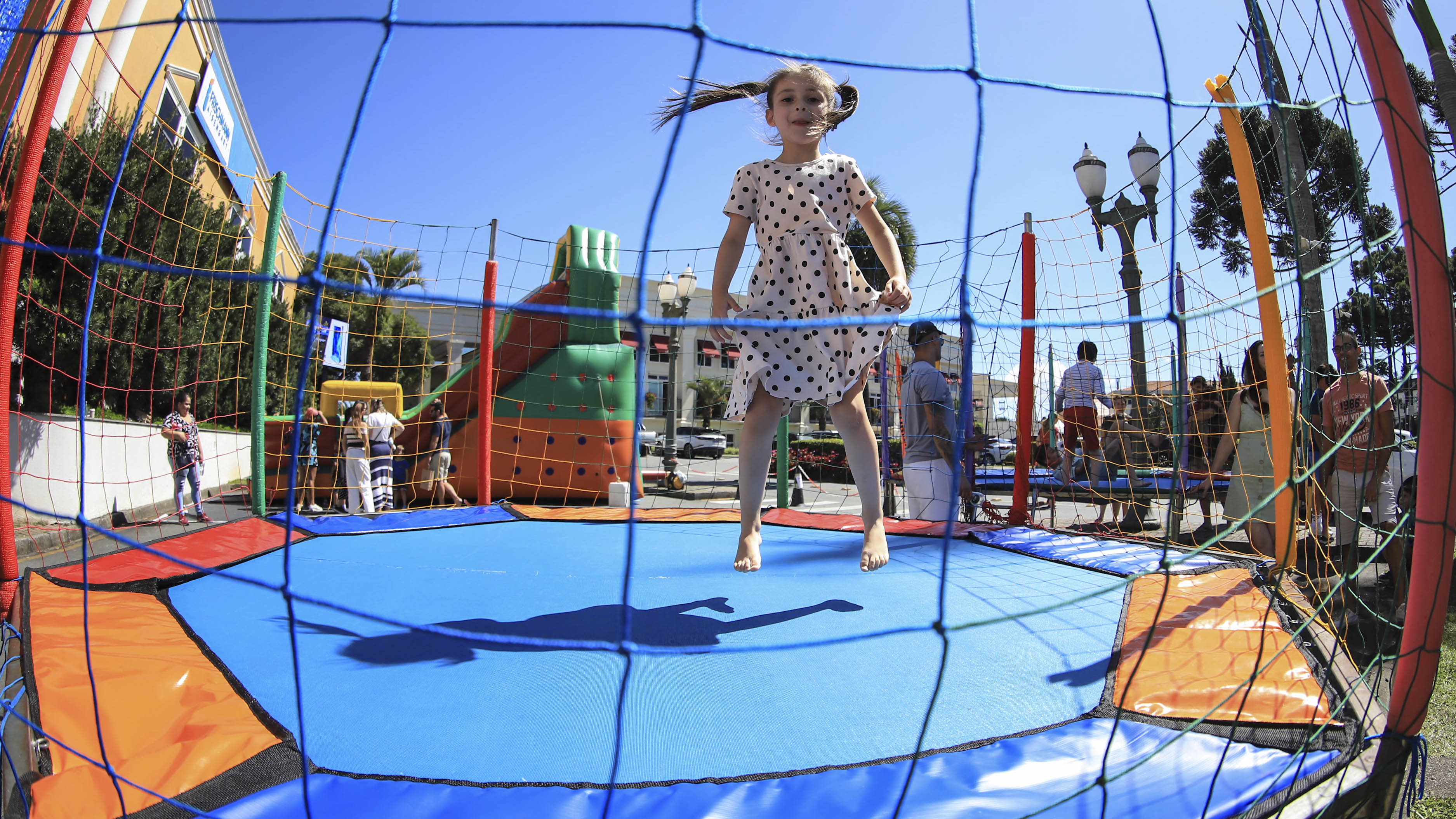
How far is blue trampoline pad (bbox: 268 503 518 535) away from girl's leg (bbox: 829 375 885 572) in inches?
77.4

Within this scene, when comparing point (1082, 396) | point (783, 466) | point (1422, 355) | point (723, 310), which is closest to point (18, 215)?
point (723, 310)

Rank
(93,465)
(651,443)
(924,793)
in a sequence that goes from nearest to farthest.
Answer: (924,793) → (93,465) → (651,443)

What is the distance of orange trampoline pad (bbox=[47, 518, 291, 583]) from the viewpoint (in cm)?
194

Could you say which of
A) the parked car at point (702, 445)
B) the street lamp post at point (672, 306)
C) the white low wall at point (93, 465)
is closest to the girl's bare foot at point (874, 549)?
the white low wall at point (93, 465)

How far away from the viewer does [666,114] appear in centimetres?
209

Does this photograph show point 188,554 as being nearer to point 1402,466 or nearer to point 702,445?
point 1402,466

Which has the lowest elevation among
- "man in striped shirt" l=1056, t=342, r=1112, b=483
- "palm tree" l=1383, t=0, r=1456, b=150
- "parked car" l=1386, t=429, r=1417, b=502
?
"parked car" l=1386, t=429, r=1417, b=502

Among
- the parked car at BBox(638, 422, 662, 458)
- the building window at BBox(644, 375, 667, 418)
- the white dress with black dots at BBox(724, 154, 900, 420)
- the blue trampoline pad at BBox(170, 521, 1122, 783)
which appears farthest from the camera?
the building window at BBox(644, 375, 667, 418)

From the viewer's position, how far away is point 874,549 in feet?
5.68

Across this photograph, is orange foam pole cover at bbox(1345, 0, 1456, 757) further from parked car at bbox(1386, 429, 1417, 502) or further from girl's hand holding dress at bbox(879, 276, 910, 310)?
parked car at bbox(1386, 429, 1417, 502)

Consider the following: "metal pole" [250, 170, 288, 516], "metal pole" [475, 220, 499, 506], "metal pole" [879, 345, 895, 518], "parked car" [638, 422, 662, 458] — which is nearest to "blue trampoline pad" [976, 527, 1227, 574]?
"metal pole" [879, 345, 895, 518]

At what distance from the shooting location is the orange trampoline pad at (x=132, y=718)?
34.8 inches

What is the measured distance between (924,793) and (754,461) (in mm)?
974

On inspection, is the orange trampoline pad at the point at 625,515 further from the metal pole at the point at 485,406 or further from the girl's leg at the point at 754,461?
the girl's leg at the point at 754,461
